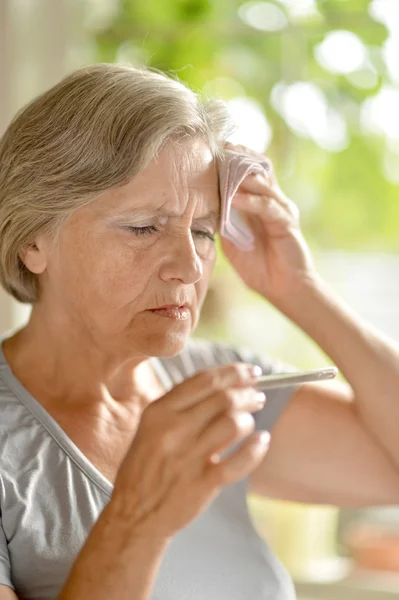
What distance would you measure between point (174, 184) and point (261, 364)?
1.53ft

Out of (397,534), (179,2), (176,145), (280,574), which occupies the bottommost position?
(397,534)

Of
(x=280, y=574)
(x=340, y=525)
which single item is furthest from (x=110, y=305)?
(x=340, y=525)

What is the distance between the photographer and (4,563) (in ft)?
4.20

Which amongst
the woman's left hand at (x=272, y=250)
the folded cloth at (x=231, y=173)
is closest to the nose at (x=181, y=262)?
the folded cloth at (x=231, y=173)

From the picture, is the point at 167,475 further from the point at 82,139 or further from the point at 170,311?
the point at 82,139

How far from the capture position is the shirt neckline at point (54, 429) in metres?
1.40

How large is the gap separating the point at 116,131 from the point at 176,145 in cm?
10

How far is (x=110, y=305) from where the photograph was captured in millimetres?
1400

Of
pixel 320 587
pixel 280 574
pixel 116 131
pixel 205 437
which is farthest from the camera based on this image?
pixel 320 587

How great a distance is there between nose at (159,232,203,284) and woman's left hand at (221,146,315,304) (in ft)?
0.83

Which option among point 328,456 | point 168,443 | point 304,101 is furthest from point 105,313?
point 304,101

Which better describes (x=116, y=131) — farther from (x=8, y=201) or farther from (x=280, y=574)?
(x=280, y=574)

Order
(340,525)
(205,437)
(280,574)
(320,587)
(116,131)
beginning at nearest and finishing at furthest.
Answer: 1. (205,437)
2. (116,131)
3. (280,574)
4. (320,587)
5. (340,525)

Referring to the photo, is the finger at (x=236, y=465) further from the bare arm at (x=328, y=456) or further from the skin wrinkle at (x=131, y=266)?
the bare arm at (x=328, y=456)
